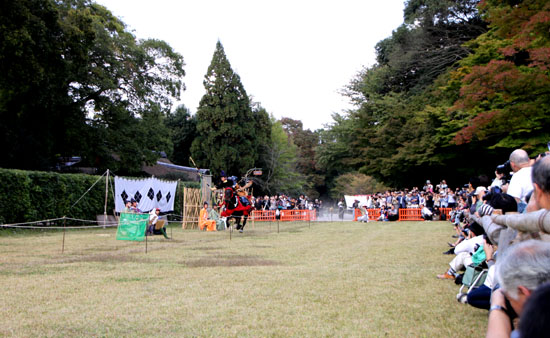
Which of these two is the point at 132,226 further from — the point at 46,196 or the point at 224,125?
the point at 224,125

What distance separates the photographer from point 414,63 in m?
36.9

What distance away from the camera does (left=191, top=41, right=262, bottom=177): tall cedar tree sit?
4762 centimetres

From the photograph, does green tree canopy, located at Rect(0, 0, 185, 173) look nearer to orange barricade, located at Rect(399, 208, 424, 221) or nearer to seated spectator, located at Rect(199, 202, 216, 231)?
seated spectator, located at Rect(199, 202, 216, 231)

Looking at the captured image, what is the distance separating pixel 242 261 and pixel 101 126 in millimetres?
24041

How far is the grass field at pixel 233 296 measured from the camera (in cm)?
474

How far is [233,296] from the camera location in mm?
6238

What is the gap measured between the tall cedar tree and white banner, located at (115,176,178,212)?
1850 cm

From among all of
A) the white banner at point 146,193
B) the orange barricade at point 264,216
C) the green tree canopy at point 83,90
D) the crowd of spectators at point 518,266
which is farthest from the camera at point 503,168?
the orange barricade at point 264,216

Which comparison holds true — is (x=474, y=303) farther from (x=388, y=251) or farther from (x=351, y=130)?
(x=351, y=130)

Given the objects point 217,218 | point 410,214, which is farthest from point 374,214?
point 217,218

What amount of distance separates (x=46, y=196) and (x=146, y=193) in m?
5.43

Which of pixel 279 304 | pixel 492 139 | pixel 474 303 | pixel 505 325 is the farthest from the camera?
pixel 492 139

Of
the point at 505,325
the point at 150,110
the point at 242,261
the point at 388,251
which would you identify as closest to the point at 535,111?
the point at 388,251

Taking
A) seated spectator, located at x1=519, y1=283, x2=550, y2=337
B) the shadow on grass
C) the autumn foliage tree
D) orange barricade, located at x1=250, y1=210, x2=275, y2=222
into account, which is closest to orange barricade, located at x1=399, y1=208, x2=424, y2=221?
orange barricade, located at x1=250, y1=210, x2=275, y2=222
